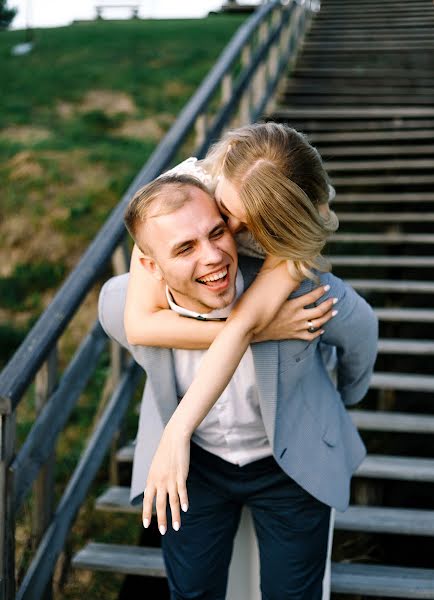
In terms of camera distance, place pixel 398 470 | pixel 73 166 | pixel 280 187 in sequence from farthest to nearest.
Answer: pixel 73 166 → pixel 398 470 → pixel 280 187

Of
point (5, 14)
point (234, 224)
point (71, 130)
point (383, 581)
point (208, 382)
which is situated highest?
point (234, 224)

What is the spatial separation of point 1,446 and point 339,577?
3.97ft

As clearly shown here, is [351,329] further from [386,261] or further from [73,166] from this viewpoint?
[73,166]

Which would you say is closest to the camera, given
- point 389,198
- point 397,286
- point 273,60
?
point 397,286

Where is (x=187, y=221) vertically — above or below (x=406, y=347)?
above

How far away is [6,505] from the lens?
1730mm

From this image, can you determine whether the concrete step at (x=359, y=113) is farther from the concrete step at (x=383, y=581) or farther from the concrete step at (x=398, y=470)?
the concrete step at (x=383, y=581)

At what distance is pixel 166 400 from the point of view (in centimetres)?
147

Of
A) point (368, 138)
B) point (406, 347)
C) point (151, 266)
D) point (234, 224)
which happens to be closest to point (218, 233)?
point (234, 224)

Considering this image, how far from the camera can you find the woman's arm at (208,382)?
1.22 m

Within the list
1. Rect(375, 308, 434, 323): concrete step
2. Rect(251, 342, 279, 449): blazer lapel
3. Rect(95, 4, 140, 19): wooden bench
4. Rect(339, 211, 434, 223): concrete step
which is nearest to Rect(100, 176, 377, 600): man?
A: Rect(251, 342, 279, 449): blazer lapel

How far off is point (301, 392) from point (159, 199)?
0.54 meters

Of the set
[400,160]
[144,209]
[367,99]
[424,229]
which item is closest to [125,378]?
[144,209]

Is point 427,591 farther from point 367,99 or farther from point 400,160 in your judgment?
point 367,99
